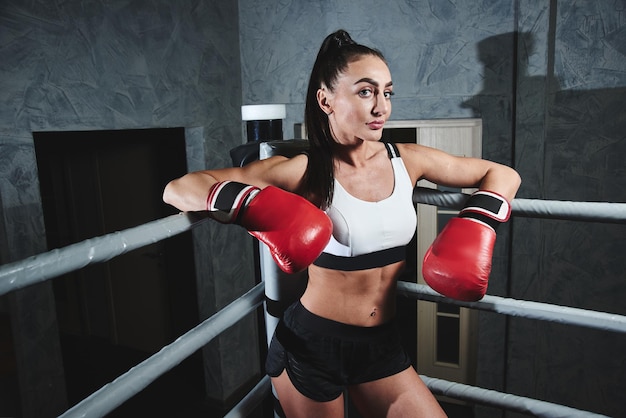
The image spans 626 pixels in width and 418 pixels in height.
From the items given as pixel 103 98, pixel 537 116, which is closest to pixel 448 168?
pixel 103 98

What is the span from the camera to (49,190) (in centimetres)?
371

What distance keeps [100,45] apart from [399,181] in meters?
1.89

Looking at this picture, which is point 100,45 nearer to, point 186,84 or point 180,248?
point 186,84

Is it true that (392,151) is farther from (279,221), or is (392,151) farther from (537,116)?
(537,116)

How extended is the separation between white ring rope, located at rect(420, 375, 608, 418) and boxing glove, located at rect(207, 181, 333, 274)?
48 cm

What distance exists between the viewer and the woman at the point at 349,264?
106cm

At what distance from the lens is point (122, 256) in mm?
3656

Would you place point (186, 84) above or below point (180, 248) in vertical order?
above

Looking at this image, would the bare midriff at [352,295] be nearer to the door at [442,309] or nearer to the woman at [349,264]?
the woman at [349,264]

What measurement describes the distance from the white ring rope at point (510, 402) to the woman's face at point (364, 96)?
2.03ft

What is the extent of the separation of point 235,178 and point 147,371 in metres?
0.48

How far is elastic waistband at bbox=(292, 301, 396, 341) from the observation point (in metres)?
1.08

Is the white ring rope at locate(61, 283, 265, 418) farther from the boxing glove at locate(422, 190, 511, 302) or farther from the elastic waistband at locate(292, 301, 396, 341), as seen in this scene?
the boxing glove at locate(422, 190, 511, 302)

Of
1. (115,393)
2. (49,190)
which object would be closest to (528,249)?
(115,393)
